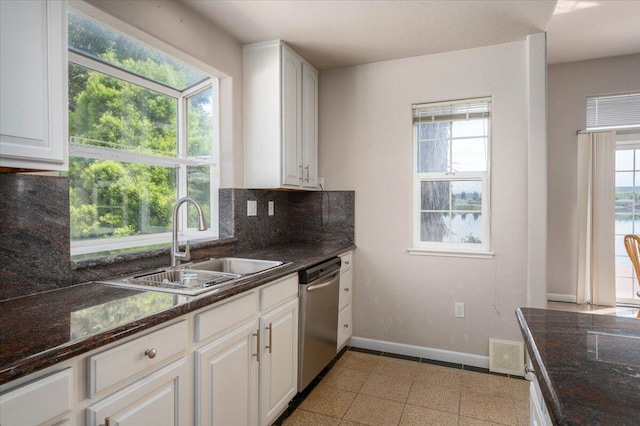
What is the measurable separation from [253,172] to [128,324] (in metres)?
1.82

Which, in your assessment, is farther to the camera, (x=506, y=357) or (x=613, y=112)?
(x=613, y=112)

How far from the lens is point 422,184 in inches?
125

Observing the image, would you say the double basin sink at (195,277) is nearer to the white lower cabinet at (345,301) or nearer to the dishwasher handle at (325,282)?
the dishwasher handle at (325,282)

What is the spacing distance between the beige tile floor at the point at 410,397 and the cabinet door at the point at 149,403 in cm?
101

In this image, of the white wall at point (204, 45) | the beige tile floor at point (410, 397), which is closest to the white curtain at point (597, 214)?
the beige tile floor at point (410, 397)

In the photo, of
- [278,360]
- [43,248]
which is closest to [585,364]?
[278,360]

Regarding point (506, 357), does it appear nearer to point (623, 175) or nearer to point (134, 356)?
point (134, 356)

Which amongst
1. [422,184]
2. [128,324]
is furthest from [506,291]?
[128,324]

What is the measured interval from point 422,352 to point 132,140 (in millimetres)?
2682

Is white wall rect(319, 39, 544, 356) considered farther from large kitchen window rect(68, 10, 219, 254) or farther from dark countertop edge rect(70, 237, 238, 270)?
dark countertop edge rect(70, 237, 238, 270)

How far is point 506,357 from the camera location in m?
2.82

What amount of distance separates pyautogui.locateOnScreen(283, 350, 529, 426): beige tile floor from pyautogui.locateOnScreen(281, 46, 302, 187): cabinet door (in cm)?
152

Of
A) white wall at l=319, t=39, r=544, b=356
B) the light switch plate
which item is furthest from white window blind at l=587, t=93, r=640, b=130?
the light switch plate

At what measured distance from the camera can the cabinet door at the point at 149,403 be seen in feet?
3.59
